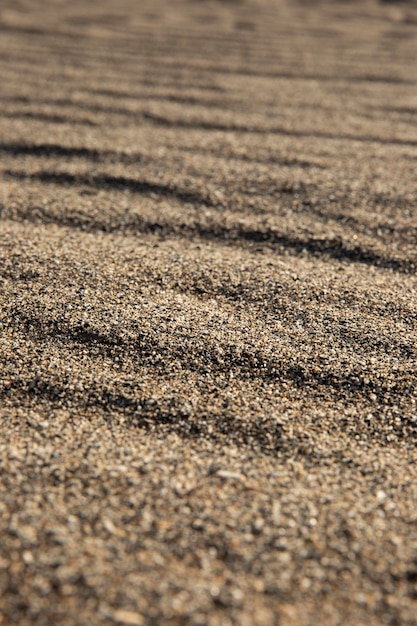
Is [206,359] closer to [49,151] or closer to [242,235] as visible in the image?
[242,235]

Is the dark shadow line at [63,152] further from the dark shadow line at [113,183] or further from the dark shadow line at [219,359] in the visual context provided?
the dark shadow line at [219,359]

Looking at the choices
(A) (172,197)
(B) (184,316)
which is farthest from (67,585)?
(A) (172,197)

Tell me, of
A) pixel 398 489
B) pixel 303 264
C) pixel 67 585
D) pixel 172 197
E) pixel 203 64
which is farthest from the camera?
pixel 203 64

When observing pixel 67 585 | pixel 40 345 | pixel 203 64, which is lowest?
pixel 67 585

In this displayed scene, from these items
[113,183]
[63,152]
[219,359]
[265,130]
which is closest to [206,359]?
[219,359]

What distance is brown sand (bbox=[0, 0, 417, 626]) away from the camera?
0.94 meters

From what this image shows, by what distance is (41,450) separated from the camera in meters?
1.14

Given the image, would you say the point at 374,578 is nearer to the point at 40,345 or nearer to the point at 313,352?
the point at 313,352

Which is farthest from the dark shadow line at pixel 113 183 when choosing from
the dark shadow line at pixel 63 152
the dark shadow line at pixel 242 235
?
the dark shadow line at pixel 63 152

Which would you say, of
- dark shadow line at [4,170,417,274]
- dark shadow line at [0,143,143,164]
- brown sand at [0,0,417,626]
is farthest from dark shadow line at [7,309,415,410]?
dark shadow line at [0,143,143,164]

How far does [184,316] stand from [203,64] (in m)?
2.46

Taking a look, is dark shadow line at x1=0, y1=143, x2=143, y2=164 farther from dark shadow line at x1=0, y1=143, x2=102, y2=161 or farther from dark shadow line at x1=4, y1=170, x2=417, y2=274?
dark shadow line at x1=4, y1=170, x2=417, y2=274

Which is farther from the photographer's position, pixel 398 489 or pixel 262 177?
pixel 262 177

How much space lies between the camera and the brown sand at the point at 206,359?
943 mm
